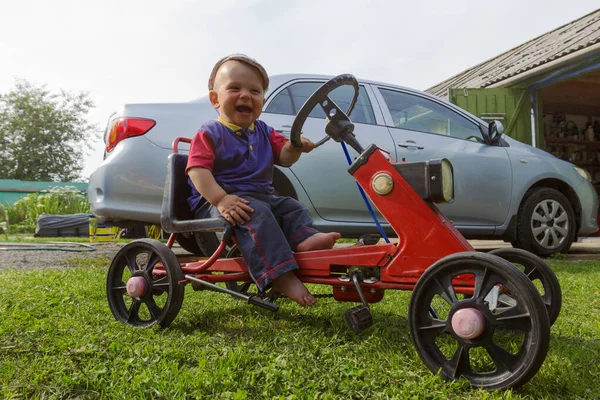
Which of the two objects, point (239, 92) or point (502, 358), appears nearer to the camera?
point (502, 358)

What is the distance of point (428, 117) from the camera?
439 cm

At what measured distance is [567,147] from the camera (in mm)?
10914

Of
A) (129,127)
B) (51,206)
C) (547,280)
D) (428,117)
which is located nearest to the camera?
(547,280)

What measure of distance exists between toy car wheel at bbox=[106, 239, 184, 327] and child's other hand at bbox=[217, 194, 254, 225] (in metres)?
0.35

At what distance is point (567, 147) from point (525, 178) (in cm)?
760

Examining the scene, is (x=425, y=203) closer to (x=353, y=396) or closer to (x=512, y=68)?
(x=353, y=396)

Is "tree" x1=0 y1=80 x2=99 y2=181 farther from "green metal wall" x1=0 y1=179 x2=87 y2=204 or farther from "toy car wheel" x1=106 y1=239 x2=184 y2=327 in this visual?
"toy car wheel" x1=106 y1=239 x2=184 y2=327

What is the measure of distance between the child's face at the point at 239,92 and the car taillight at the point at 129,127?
1.49 meters

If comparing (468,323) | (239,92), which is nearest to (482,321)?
(468,323)

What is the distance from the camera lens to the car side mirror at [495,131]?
148 inches

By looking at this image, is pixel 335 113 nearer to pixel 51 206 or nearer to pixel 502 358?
pixel 502 358

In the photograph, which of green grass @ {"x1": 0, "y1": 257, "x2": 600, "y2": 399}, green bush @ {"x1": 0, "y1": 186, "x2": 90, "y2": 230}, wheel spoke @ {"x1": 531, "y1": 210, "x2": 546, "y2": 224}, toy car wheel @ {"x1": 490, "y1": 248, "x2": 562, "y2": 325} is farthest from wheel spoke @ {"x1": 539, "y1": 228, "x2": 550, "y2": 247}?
green bush @ {"x1": 0, "y1": 186, "x2": 90, "y2": 230}

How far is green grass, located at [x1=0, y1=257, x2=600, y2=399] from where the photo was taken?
4.36 ft

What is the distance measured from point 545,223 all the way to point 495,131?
1341mm
